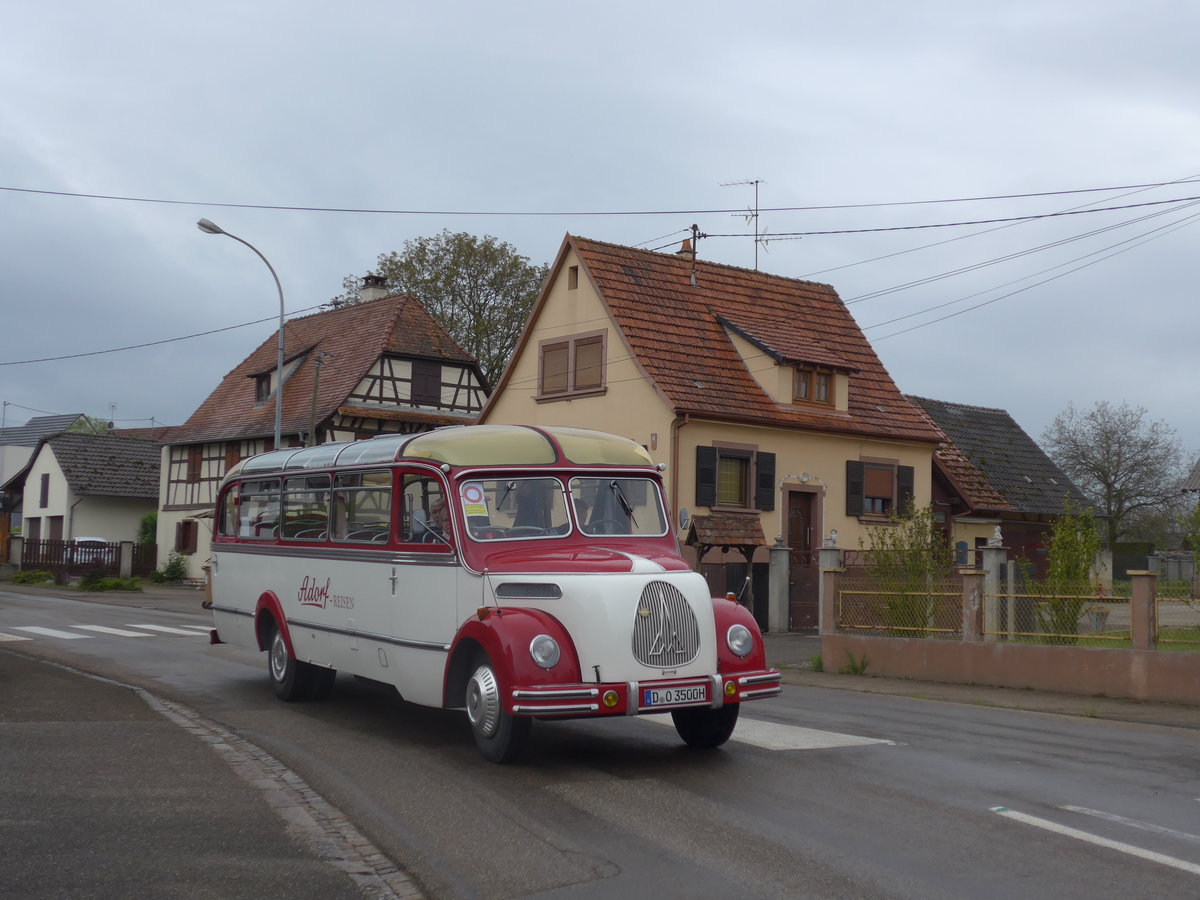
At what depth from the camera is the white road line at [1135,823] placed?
23.4 feet

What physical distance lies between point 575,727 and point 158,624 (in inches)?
677

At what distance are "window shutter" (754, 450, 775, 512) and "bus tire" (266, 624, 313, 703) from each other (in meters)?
18.4

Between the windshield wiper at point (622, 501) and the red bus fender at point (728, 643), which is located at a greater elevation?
the windshield wiper at point (622, 501)

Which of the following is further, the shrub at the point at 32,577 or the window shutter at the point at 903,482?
the shrub at the point at 32,577

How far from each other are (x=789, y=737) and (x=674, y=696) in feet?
7.15

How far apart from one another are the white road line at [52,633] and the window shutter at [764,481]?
15460 millimetres

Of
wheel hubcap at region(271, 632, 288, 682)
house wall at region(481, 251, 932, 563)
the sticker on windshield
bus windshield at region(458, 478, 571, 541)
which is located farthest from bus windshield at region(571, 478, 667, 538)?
house wall at region(481, 251, 932, 563)

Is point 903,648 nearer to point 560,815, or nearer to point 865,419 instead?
point 560,815

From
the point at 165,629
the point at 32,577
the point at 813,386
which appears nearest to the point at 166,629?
the point at 165,629

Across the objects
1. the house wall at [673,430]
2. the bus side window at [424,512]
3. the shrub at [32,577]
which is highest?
the house wall at [673,430]

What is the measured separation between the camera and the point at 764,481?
102 feet

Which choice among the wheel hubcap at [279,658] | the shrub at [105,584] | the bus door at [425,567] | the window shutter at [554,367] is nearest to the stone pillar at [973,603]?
the bus door at [425,567]

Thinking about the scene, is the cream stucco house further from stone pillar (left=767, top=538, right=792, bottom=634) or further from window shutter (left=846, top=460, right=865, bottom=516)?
stone pillar (left=767, top=538, right=792, bottom=634)

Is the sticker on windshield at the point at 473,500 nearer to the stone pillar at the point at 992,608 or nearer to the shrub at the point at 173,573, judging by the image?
the stone pillar at the point at 992,608
